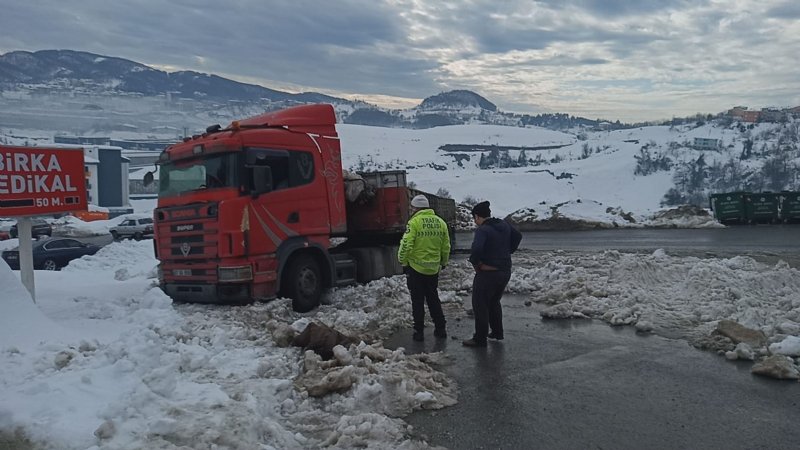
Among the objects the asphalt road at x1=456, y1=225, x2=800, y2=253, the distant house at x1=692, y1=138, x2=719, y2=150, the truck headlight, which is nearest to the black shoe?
the truck headlight

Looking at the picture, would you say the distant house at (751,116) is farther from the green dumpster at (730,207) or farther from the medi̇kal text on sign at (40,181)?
the medi̇kal text on sign at (40,181)

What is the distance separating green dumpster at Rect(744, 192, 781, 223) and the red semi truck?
25949mm

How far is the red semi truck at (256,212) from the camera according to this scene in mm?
9414

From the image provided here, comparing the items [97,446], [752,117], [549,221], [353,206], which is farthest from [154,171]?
[752,117]

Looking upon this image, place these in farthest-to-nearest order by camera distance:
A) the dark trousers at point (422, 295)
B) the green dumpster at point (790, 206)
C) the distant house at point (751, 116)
Result: the distant house at point (751, 116) < the green dumpster at point (790, 206) < the dark trousers at point (422, 295)

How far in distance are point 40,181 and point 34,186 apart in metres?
0.12

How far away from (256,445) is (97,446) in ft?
3.26

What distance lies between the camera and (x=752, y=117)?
146 metres

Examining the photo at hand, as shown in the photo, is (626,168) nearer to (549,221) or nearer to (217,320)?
(549,221)

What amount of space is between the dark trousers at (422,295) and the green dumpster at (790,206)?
2859 centimetres

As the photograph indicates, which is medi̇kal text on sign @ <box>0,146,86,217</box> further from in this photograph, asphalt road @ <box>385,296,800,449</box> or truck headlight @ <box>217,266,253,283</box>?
asphalt road @ <box>385,296,800,449</box>

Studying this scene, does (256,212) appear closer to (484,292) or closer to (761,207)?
(484,292)

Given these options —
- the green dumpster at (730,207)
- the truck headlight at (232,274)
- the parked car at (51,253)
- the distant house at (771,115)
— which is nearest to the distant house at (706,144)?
the distant house at (771,115)

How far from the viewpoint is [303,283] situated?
10.3m
